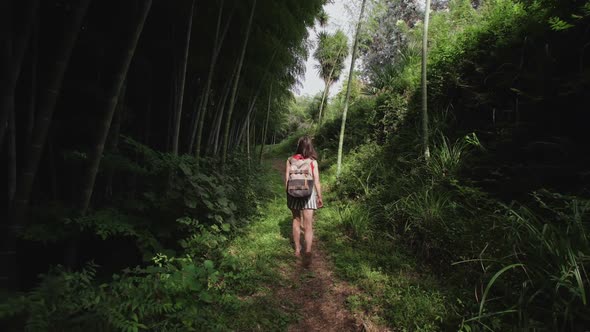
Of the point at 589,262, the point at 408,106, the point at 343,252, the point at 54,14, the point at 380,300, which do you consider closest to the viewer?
the point at 589,262

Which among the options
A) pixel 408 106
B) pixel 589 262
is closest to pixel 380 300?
pixel 589 262

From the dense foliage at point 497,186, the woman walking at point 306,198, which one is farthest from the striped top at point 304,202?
the dense foliage at point 497,186

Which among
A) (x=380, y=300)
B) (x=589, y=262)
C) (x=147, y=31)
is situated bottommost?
(x=380, y=300)

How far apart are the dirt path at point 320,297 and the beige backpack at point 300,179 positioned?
79 cm

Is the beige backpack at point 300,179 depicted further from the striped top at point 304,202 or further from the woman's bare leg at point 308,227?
the woman's bare leg at point 308,227

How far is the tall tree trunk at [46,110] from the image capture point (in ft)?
6.16

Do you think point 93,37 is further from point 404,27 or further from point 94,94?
point 404,27

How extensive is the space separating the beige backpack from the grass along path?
83 cm

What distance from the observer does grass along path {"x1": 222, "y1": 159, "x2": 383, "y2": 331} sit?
197 cm

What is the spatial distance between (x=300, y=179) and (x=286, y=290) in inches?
44.7

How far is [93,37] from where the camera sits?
2.70 m

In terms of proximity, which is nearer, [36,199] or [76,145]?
[36,199]

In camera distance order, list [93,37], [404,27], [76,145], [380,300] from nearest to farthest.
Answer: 1. [380,300]
2. [93,37]
3. [76,145]
4. [404,27]

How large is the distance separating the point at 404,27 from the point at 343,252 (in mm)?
6485
